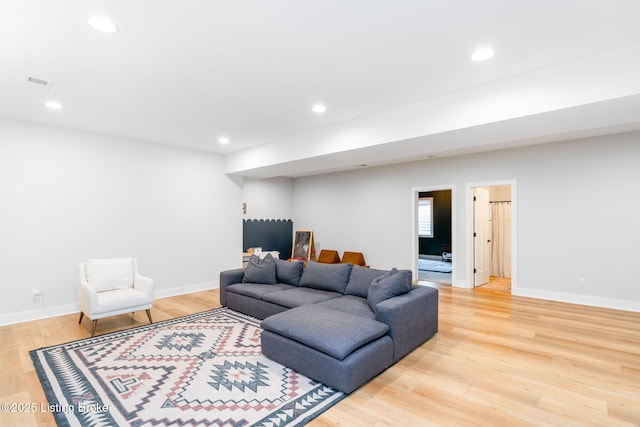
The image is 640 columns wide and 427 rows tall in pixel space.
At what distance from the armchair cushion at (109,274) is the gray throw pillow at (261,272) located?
1591 millimetres

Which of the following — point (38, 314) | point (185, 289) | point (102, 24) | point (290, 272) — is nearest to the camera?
point (102, 24)

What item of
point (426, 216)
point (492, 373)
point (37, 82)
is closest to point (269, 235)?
point (37, 82)

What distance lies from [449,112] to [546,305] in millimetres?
3619

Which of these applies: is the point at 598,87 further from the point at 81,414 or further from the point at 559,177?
the point at 81,414

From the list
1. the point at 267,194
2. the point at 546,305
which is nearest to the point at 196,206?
the point at 267,194

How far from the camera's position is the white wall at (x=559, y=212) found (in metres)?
4.75

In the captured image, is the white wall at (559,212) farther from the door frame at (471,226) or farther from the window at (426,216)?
the window at (426,216)

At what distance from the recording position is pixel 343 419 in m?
2.19

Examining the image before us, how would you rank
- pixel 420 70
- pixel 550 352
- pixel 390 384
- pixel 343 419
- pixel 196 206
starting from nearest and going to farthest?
pixel 343 419, pixel 390 384, pixel 420 70, pixel 550 352, pixel 196 206

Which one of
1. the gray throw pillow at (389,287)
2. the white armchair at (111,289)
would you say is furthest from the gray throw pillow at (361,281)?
the white armchair at (111,289)

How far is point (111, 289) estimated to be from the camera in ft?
14.2

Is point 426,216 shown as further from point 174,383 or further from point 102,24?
point 102,24

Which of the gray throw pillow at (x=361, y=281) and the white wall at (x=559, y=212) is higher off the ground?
the white wall at (x=559, y=212)

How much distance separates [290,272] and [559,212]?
4.49 m
